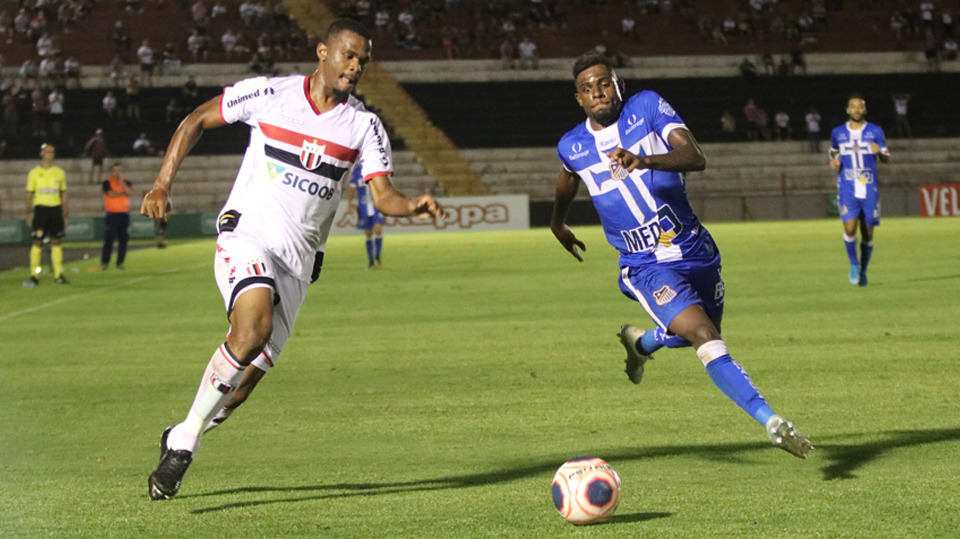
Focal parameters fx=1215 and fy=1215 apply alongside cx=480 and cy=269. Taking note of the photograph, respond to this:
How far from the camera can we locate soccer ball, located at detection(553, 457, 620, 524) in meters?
5.29

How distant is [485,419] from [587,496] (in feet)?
9.68

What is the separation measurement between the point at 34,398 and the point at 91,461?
282cm

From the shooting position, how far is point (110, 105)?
4700 cm

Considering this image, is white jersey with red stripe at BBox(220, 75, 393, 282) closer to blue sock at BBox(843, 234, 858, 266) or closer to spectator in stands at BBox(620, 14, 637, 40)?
blue sock at BBox(843, 234, 858, 266)

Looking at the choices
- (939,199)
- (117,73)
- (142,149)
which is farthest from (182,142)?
(117,73)

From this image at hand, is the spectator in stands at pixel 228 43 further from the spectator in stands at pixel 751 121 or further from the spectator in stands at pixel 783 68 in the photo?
the spectator in stands at pixel 783 68

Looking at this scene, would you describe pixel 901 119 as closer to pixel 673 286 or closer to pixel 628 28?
pixel 628 28

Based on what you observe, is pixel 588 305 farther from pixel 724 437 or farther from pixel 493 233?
pixel 493 233

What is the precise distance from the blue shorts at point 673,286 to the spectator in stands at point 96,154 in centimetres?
4027

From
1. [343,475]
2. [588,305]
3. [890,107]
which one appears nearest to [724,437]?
[343,475]

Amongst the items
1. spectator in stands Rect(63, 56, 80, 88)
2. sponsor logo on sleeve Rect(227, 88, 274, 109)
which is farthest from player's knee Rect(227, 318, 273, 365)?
spectator in stands Rect(63, 56, 80, 88)

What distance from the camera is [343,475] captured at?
6582mm

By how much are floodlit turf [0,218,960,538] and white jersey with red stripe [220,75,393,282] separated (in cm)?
132

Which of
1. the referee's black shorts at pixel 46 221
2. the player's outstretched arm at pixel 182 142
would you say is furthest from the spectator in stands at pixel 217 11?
the player's outstretched arm at pixel 182 142
